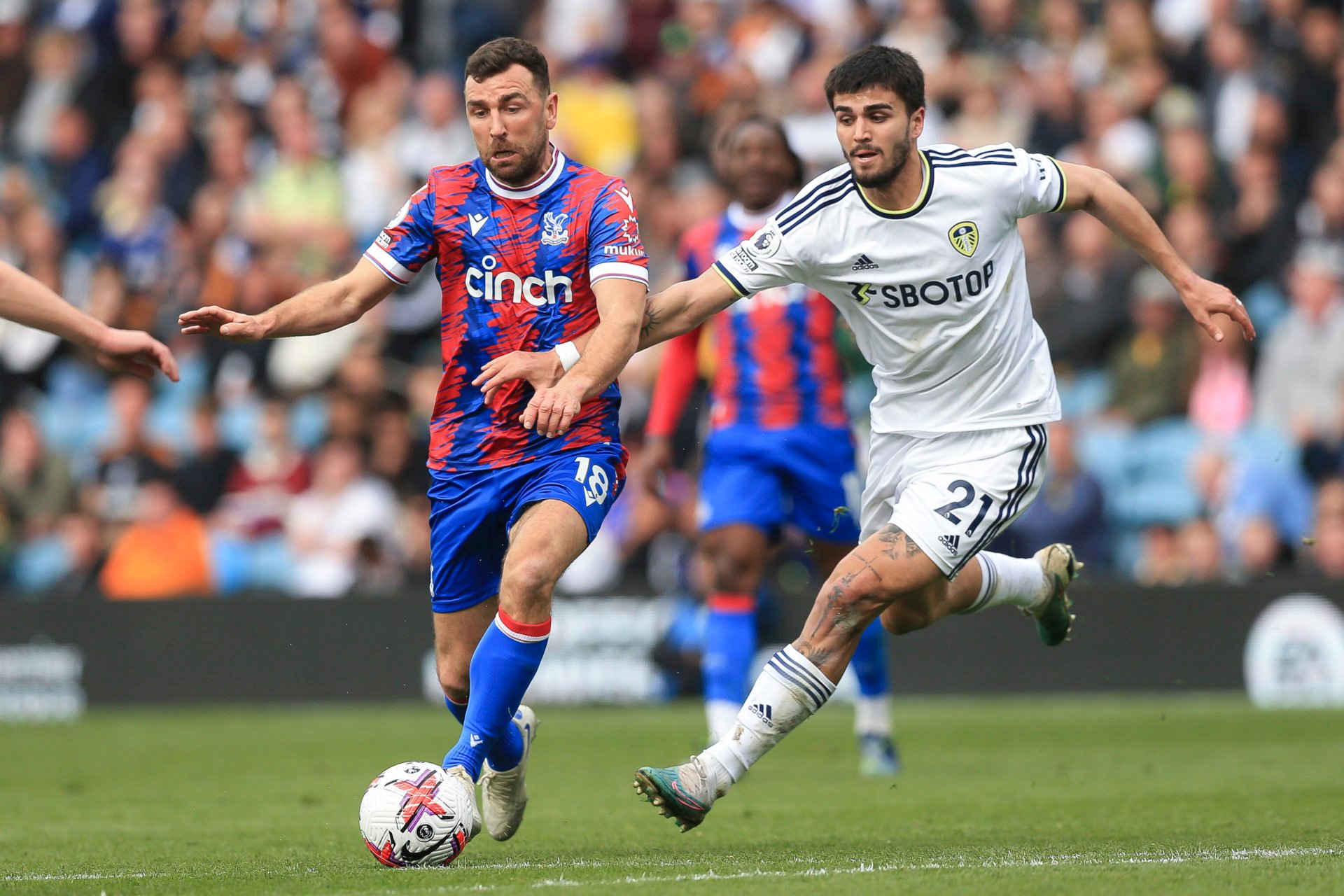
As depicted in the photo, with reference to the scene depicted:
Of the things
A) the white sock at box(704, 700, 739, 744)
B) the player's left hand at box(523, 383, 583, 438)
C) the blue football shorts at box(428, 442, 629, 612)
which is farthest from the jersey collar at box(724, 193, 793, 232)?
the player's left hand at box(523, 383, 583, 438)

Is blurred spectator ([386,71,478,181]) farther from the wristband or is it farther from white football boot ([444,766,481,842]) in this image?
white football boot ([444,766,481,842])

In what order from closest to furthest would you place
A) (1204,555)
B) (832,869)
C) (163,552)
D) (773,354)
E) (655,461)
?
(832,869), (773,354), (655,461), (1204,555), (163,552)

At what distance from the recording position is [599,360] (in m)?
6.55

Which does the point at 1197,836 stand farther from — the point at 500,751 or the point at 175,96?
the point at 175,96

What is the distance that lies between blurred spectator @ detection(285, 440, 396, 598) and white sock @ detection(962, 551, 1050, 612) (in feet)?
28.8

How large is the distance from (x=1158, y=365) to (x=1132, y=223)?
771 centimetres

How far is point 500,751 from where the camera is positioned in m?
6.86

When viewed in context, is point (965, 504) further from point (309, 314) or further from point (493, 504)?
point (309, 314)

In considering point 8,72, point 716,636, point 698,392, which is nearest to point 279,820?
point 716,636

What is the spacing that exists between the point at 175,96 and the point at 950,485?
48.8 feet

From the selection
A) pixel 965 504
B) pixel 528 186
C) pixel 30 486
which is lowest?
pixel 30 486

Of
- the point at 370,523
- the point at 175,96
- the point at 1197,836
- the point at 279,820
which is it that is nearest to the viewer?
the point at 1197,836

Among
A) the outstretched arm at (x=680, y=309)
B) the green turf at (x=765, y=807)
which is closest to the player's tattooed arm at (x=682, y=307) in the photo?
the outstretched arm at (x=680, y=309)

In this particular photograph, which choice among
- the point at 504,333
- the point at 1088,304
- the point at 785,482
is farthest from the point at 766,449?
the point at 1088,304
